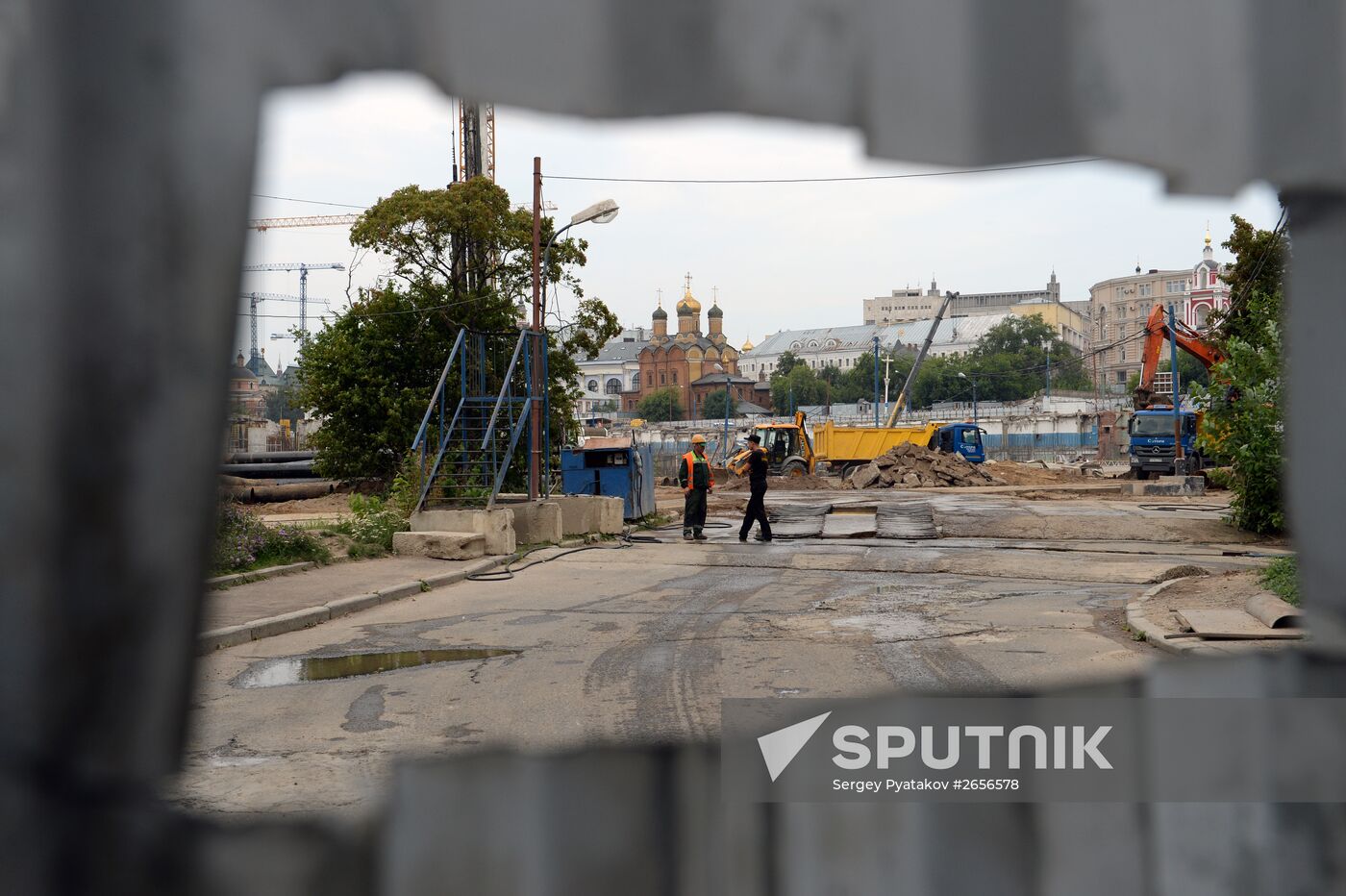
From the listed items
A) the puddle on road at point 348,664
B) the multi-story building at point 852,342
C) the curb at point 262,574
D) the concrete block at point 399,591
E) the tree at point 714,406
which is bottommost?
the concrete block at point 399,591

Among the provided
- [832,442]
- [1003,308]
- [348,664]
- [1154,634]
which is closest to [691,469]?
[1154,634]

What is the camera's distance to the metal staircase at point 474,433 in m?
16.2

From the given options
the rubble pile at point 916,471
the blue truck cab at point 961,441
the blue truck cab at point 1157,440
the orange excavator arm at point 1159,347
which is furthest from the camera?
the blue truck cab at point 961,441

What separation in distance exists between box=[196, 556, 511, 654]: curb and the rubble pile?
27.6 meters

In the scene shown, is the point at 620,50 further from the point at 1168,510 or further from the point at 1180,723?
the point at 1168,510

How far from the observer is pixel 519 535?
56.5ft

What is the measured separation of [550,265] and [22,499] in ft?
101

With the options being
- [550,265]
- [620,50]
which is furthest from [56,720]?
[550,265]

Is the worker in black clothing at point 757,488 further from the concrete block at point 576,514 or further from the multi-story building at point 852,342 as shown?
the multi-story building at point 852,342

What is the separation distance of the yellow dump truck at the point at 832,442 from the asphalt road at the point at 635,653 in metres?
28.2

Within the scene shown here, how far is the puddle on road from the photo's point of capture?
25.0ft

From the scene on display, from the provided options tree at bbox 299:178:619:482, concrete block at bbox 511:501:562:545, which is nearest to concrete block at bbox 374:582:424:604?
concrete block at bbox 511:501:562:545

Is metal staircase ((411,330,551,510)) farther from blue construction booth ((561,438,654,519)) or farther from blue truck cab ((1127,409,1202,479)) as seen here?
blue truck cab ((1127,409,1202,479))

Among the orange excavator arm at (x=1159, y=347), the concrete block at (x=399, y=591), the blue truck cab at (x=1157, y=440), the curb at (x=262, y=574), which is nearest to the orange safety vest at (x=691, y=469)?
the curb at (x=262, y=574)
